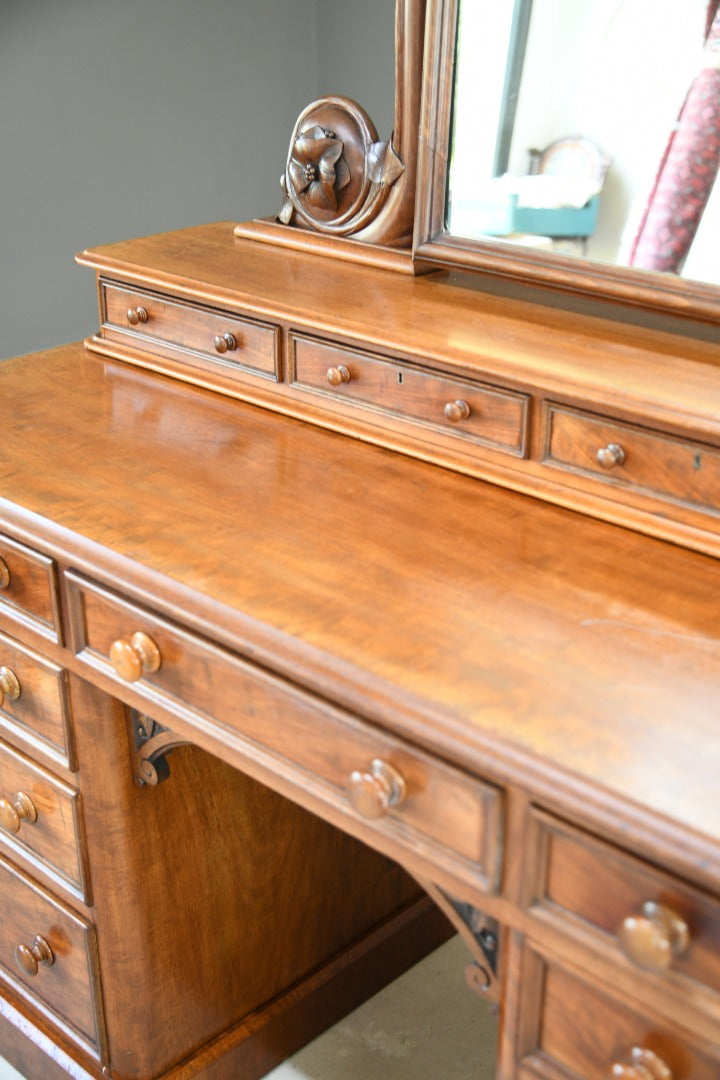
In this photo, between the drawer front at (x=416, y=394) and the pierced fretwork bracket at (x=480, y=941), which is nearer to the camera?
the pierced fretwork bracket at (x=480, y=941)

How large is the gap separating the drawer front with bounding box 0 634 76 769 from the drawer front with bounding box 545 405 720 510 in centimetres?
59

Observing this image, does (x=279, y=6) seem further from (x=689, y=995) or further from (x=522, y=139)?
(x=689, y=995)

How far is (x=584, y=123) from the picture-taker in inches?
53.6

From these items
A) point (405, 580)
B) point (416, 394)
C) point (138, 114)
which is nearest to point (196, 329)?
point (416, 394)

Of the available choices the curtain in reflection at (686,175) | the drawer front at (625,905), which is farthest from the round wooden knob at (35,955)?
the curtain in reflection at (686,175)

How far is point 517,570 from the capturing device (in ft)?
3.64

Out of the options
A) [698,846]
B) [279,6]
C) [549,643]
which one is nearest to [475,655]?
[549,643]

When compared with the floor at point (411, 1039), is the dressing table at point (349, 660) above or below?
above

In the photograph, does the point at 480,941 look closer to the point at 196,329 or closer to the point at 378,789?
→ the point at 378,789

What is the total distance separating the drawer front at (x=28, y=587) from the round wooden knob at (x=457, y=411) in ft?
1.47

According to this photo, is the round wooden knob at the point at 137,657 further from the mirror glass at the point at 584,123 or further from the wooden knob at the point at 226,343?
the mirror glass at the point at 584,123

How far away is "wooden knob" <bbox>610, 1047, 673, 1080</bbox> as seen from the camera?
896mm

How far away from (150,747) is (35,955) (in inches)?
16.4

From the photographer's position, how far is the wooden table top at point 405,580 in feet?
2.92
